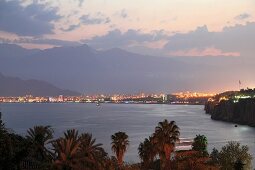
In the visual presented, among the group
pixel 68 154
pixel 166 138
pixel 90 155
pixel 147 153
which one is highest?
pixel 166 138

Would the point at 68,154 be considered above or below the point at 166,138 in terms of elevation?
below

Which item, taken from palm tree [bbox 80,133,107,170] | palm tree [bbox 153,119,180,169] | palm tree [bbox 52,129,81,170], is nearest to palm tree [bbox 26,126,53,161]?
palm tree [bbox 52,129,81,170]

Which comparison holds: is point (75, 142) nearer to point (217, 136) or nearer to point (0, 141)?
point (0, 141)

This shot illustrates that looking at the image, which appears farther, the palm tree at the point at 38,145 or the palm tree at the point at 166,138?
the palm tree at the point at 166,138

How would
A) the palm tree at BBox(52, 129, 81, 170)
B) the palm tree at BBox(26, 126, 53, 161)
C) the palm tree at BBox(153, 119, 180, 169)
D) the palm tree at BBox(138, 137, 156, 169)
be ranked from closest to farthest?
the palm tree at BBox(52, 129, 81, 170)
the palm tree at BBox(26, 126, 53, 161)
the palm tree at BBox(153, 119, 180, 169)
the palm tree at BBox(138, 137, 156, 169)

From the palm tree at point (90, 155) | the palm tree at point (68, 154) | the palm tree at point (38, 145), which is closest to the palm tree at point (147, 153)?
the palm tree at point (90, 155)

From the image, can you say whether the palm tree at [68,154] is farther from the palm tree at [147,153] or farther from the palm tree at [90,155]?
the palm tree at [147,153]

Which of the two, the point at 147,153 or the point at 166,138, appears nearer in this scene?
the point at 166,138

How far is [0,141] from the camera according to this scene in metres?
33.1

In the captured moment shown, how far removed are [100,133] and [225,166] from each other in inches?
3644

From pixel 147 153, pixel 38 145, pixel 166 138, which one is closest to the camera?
pixel 38 145

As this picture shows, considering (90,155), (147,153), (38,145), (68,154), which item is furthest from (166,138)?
(68,154)

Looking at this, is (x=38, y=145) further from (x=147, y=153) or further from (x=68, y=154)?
(x=147, y=153)

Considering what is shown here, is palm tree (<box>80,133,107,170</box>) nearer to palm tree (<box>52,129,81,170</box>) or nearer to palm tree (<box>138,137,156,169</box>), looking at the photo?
palm tree (<box>52,129,81,170</box>)
